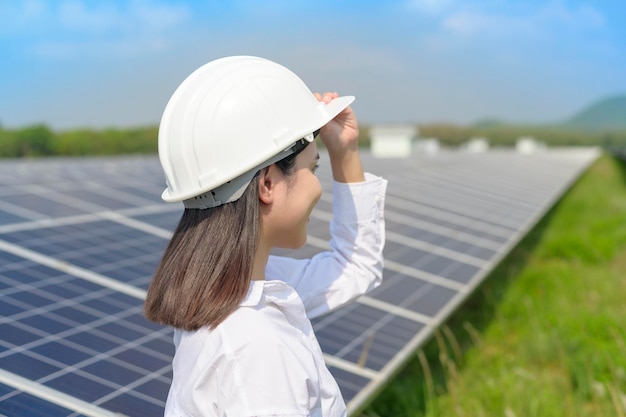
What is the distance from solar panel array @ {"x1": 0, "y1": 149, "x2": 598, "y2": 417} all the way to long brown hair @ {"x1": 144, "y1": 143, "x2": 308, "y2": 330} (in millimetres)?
989

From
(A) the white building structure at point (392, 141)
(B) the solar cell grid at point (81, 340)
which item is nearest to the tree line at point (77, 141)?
(A) the white building structure at point (392, 141)

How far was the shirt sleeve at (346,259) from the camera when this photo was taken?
2.61 metres

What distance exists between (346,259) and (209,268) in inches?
35.1

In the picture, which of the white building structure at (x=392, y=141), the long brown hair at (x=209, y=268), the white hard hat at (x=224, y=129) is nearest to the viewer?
the long brown hair at (x=209, y=268)

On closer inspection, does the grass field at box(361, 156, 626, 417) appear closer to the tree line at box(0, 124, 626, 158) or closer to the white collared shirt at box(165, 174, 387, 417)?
the white collared shirt at box(165, 174, 387, 417)

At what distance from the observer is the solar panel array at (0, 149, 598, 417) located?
2.93m

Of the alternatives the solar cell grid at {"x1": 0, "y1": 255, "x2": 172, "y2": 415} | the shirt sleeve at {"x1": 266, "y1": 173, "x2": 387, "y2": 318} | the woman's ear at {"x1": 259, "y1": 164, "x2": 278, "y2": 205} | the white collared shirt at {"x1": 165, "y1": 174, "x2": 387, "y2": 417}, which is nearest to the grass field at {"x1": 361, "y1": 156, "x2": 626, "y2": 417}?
the shirt sleeve at {"x1": 266, "y1": 173, "x2": 387, "y2": 318}

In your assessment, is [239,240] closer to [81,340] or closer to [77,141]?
[81,340]

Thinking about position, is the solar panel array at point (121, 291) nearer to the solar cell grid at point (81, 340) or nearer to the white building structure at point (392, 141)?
the solar cell grid at point (81, 340)

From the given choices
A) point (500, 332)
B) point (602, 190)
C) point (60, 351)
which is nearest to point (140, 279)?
point (60, 351)

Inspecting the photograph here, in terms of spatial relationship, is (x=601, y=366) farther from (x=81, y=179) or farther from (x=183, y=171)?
(x=81, y=179)

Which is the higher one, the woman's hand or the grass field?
the woman's hand

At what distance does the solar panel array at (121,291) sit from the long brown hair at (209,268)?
0.99 metres

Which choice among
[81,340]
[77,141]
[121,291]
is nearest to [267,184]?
[81,340]
